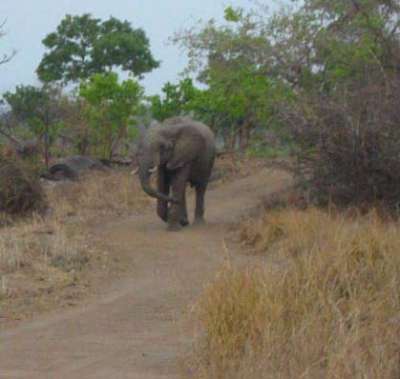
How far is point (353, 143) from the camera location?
15102 mm

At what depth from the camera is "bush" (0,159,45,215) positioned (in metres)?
16.5

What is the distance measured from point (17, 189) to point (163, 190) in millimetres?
2280

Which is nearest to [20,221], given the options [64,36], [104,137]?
[104,137]

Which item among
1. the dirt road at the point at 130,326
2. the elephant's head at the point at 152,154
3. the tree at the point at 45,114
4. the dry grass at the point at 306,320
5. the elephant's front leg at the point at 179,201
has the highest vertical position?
the tree at the point at 45,114

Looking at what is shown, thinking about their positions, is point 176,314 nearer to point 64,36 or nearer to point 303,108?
point 303,108

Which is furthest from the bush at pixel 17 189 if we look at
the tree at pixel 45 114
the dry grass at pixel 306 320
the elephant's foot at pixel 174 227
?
the tree at pixel 45 114

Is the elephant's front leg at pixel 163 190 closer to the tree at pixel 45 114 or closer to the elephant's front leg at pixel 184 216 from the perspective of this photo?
the elephant's front leg at pixel 184 216

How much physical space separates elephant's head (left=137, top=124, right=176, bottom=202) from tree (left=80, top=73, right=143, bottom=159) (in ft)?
42.9

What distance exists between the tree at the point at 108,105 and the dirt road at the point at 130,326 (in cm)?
1470

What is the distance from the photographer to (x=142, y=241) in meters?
14.5

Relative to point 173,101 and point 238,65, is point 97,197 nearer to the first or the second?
point 238,65

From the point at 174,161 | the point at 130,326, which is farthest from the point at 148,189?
the point at 130,326

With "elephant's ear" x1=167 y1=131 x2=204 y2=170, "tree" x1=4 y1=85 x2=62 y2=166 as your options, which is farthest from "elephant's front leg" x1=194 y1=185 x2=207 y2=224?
"tree" x1=4 y1=85 x2=62 y2=166

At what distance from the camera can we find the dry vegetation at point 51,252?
1017 cm
